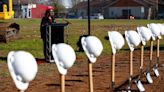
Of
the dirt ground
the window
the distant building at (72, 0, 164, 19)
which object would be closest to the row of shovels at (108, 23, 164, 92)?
the dirt ground

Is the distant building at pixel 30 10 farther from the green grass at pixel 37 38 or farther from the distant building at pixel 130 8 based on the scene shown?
the green grass at pixel 37 38

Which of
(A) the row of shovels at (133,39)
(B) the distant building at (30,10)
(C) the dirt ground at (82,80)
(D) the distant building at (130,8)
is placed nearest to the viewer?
(A) the row of shovels at (133,39)

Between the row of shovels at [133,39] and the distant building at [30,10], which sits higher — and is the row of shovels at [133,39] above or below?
above

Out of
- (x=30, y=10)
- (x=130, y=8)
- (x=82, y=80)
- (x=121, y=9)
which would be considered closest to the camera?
(x=82, y=80)

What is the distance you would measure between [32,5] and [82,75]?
96849 millimetres

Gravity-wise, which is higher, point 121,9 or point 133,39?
point 133,39

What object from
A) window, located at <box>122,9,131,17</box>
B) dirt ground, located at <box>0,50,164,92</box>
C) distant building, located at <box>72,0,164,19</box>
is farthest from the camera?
window, located at <box>122,9,131,17</box>

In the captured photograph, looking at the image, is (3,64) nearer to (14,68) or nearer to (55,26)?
(55,26)

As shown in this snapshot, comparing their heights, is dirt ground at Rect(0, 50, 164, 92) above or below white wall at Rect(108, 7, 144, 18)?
above

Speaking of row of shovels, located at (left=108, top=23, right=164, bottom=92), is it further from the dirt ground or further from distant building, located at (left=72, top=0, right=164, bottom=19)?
distant building, located at (left=72, top=0, right=164, bottom=19)

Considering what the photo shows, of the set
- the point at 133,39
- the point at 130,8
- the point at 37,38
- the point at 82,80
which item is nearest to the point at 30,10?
the point at 130,8

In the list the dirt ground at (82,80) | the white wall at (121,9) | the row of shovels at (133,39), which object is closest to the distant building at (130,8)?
the white wall at (121,9)

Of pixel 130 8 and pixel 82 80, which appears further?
pixel 130 8

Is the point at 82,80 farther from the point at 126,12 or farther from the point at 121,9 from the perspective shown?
the point at 121,9
